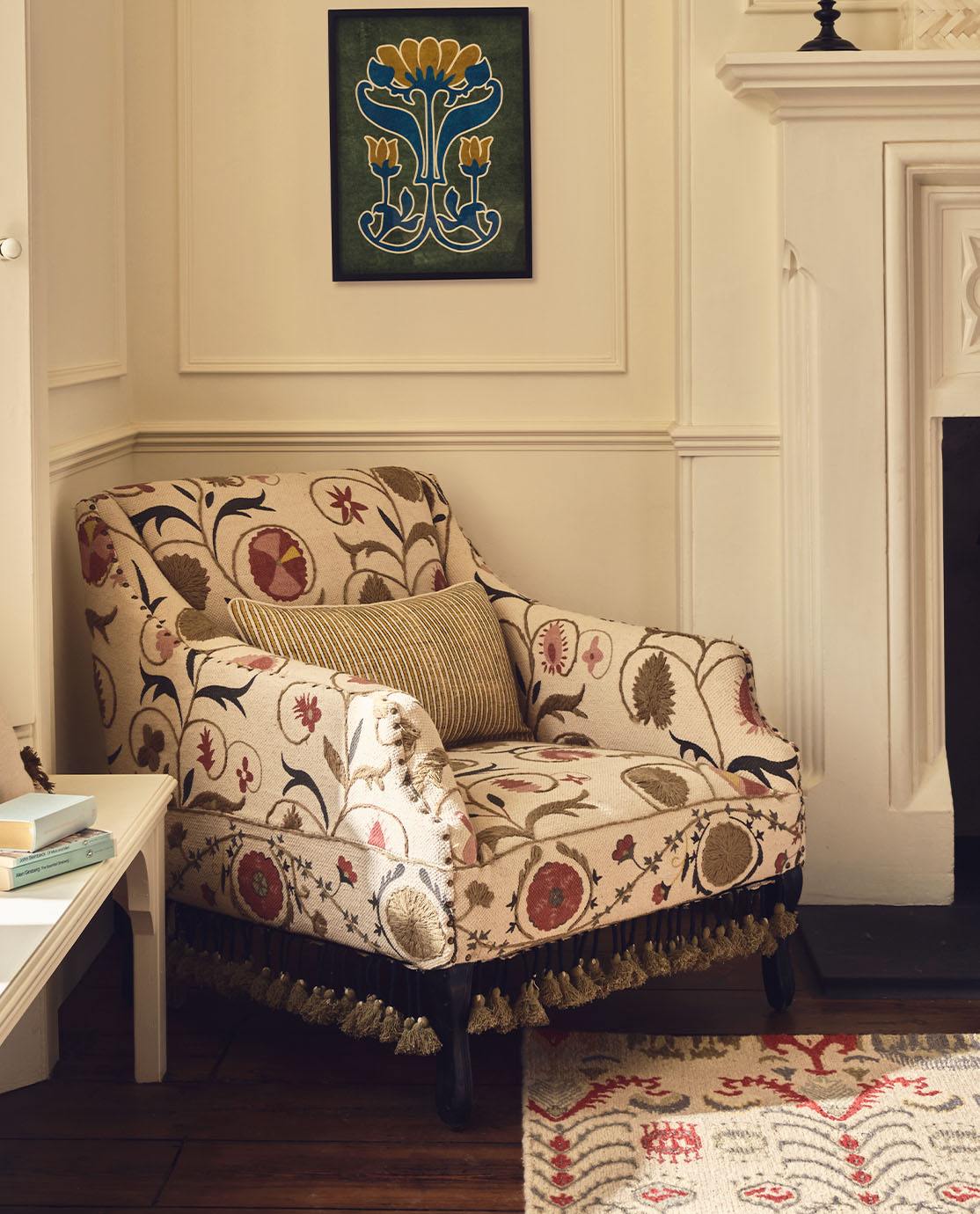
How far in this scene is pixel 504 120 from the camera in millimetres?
2980

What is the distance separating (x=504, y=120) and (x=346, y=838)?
1.67 metres

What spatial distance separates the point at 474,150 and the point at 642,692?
1270 millimetres

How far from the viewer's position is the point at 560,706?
2590 millimetres

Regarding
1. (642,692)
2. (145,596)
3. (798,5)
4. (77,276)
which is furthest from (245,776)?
(798,5)

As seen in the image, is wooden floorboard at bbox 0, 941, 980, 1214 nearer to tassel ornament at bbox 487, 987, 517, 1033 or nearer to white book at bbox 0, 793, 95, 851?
tassel ornament at bbox 487, 987, 517, 1033

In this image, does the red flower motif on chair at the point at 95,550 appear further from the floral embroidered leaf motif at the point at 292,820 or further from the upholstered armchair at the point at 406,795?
the floral embroidered leaf motif at the point at 292,820

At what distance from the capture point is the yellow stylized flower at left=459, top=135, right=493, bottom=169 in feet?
9.78

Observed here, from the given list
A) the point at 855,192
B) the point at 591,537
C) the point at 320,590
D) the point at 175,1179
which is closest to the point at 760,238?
the point at 855,192

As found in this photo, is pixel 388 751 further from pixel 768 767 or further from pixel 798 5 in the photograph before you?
pixel 798 5

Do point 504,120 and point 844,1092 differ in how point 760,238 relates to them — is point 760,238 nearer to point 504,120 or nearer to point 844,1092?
point 504,120

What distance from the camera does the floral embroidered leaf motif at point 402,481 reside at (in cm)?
285

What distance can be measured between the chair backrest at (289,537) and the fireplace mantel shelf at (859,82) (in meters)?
1.05

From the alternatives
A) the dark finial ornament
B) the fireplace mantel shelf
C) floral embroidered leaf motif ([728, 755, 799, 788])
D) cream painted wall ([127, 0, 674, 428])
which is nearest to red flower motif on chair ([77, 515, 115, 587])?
cream painted wall ([127, 0, 674, 428])

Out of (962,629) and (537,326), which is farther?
(962,629)
